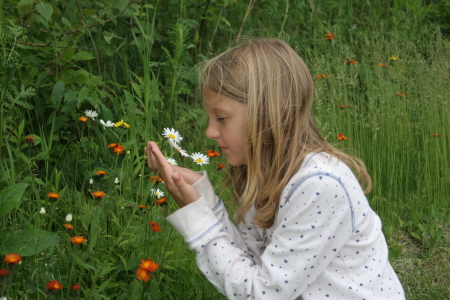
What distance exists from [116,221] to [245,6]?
2557 mm

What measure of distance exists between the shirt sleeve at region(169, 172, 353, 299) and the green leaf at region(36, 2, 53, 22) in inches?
40.8

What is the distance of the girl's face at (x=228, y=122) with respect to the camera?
1.68 metres

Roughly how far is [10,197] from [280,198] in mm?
782

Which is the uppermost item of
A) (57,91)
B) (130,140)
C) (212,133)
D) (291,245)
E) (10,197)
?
(212,133)

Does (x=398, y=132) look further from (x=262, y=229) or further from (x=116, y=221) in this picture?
(x=116, y=221)

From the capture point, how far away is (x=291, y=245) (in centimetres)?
154

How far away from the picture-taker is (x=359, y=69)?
3.76 metres

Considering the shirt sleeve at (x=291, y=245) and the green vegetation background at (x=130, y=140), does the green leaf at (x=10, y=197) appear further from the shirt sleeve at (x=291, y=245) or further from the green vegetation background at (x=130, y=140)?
the shirt sleeve at (x=291, y=245)

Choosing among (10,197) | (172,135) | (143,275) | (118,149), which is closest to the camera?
(143,275)

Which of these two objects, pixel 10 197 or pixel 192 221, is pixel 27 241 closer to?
pixel 10 197

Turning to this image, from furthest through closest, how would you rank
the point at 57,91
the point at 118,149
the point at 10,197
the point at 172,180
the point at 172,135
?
the point at 57,91, the point at 172,135, the point at 118,149, the point at 10,197, the point at 172,180

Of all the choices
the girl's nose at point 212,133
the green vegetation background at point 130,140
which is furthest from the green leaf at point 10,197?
the girl's nose at point 212,133

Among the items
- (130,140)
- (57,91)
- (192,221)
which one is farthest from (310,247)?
(57,91)

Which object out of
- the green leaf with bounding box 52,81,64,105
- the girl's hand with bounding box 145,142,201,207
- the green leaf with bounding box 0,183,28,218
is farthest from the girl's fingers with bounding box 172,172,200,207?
the green leaf with bounding box 52,81,64,105
